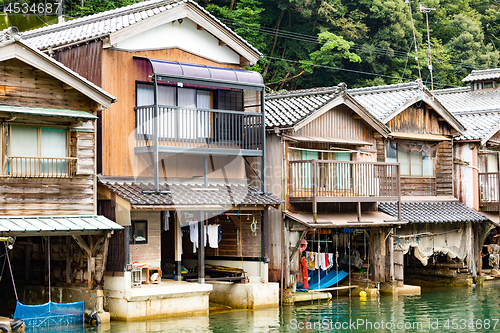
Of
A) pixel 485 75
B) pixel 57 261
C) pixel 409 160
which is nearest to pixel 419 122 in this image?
pixel 409 160

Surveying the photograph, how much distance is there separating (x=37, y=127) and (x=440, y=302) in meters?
15.7

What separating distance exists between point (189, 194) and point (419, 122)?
13.1m

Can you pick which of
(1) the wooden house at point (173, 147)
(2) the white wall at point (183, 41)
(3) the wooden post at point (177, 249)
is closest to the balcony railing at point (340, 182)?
(1) the wooden house at point (173, 147)

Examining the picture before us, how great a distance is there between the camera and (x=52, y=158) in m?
18.2

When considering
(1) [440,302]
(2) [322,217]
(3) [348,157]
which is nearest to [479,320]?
(1) [440,302]

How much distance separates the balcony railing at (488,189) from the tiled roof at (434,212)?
3.37ft

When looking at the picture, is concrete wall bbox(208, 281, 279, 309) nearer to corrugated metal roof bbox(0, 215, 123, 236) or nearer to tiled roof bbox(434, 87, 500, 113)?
corrugated metal roof bbox(0, 215, 123, 236)

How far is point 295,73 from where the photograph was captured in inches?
1671

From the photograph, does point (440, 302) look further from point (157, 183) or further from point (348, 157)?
point (157, 183)

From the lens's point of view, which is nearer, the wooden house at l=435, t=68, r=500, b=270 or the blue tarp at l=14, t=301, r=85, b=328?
the blue tarp at l=14, t=301, r=85, b=328

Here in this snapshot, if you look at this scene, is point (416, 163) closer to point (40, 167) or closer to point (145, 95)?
point (145, 95)

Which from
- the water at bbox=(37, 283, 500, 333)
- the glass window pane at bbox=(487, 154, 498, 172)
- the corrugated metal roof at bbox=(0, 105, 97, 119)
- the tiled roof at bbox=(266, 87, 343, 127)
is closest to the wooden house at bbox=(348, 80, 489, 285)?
the glass window pane at bbox=(487, 154, 498, 172)

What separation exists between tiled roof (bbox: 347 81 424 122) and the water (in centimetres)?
797

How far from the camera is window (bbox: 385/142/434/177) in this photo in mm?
28509
